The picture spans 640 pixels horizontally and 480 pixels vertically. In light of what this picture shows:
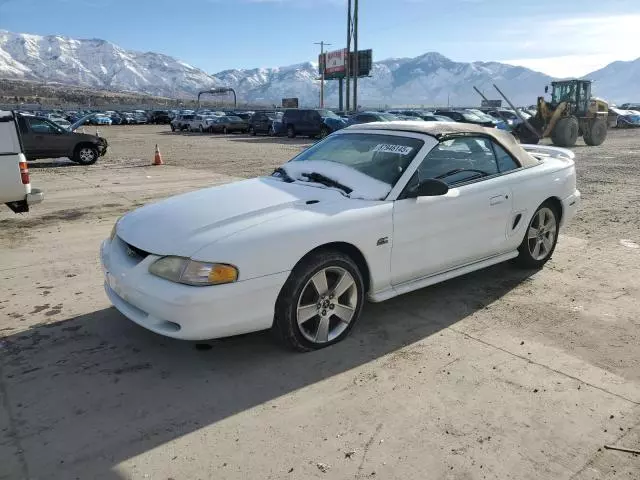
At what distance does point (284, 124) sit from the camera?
3097 centimetres

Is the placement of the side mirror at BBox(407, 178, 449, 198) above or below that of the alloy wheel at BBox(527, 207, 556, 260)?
above

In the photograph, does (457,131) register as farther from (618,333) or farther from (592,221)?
(592,221)

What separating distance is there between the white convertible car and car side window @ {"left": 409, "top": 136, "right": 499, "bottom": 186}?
12mm

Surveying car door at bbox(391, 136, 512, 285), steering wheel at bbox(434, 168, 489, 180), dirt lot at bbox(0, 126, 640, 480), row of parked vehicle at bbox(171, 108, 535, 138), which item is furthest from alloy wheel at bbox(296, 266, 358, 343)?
row of parked vehicle at bbox(171, 108, 535, 138)

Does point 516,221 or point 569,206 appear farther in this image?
point 569,206

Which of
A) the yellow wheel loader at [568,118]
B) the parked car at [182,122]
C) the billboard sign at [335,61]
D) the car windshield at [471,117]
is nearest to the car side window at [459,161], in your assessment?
the yellow wheel loader at [568,118]

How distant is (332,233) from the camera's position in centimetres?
356

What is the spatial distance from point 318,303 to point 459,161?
1906 millimetres

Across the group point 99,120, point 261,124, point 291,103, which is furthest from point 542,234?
point 291,103

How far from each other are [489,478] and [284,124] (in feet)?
97.3

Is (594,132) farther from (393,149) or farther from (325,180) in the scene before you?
(325,180)

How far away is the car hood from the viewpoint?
3.40 m

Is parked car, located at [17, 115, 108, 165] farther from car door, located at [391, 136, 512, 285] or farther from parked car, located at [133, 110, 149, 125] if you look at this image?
parked car, located at [133, 110, 149, 125]

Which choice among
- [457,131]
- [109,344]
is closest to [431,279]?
[457,131]
